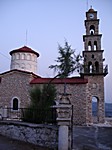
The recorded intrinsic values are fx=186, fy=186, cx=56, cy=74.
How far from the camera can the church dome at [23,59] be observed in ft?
91.5

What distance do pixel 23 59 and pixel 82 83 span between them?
11.0 metres

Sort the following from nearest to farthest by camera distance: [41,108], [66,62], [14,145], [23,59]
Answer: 1. [14,145]
2. [41,108]
3. [66,62]
4. [23,59]

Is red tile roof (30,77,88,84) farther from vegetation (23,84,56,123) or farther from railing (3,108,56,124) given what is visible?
railing (3,108,56,124)

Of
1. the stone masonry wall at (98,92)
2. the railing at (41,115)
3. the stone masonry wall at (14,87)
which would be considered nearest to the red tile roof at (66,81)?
the stone masonry wall at (14,87)

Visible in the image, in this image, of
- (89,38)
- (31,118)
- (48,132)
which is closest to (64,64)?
(89,38)

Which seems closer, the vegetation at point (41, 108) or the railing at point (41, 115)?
the railing at point (41, 115)

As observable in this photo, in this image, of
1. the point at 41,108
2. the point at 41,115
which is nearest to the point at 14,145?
the point at 41,115

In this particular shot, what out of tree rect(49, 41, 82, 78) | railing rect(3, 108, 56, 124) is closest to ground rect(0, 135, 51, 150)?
railing rect(3, 108, 56, 124)

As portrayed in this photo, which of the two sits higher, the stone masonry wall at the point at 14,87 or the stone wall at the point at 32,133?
the stone masonry wall at the point at 14,87

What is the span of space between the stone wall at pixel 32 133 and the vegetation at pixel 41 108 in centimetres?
106

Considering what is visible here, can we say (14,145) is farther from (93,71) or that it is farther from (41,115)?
(93,71)

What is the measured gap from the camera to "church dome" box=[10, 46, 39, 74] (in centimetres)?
2790

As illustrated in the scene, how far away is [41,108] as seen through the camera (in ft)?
38.0

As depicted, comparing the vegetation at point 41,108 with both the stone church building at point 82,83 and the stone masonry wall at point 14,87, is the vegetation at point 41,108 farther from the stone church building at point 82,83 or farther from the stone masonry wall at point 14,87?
the stone masonry wall at point 14,87
